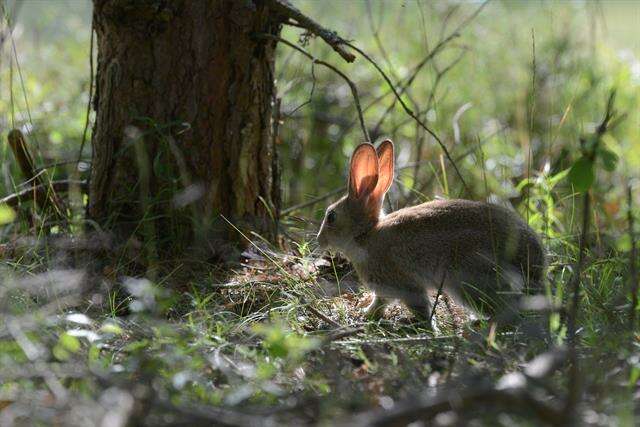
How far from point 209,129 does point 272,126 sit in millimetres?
406

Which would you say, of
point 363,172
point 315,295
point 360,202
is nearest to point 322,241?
point 360,202

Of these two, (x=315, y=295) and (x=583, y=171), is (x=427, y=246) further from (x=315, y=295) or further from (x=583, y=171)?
(x=583, y=171)

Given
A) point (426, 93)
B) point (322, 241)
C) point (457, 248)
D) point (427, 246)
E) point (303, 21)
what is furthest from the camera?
point (426, 93)

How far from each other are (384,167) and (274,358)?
5.66ft

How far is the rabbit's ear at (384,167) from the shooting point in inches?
171

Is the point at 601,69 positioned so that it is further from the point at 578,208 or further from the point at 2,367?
the point at 2,367

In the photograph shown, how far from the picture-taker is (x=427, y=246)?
13.1ft

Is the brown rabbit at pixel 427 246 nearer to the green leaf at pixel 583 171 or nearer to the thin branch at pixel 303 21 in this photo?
the thin branch at pixel 303 21

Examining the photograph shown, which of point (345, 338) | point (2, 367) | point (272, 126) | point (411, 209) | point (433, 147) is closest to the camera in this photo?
point (2, 367)

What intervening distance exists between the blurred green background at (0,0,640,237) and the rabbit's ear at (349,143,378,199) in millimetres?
497

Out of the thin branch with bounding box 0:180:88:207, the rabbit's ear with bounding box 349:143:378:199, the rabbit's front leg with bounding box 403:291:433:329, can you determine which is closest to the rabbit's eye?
the rabbit's ear with bounding box 349:143:378:199

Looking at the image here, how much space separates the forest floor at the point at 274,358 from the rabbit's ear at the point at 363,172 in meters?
0.50

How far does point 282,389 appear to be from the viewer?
277cm

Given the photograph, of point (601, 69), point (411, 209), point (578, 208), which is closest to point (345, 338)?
point (411, 209)
